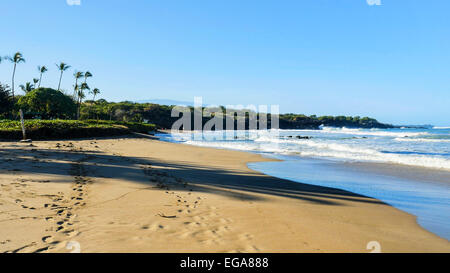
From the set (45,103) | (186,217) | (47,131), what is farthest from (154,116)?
(186,217)

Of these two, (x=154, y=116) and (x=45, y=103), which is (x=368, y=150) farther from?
(x=154, y=116)

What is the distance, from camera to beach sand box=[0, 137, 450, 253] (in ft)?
11.9

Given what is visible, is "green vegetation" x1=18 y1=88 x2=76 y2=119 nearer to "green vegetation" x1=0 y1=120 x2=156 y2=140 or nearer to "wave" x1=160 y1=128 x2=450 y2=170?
"green vegetation" x1=0 y1=120 x2=156 y2=140

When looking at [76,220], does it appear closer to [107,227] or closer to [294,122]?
[107,227]

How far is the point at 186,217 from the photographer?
4758 millimetres

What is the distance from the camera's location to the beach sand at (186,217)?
143 inches

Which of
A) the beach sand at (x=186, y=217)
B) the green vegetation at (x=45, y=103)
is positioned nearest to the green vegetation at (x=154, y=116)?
the green vegetation at (x=45, y=103)

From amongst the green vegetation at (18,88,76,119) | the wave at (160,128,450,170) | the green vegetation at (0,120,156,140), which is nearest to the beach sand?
the wave at (160,128,450,170)

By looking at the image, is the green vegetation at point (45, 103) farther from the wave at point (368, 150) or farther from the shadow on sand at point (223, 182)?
the shadow on sand at point (223, 182)

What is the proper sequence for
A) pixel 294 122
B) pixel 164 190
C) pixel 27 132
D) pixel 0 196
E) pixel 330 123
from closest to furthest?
pixel 0 196 < pixel 164 190 < pixel 27 132 < pixel 294 122 < pixel 330 123
